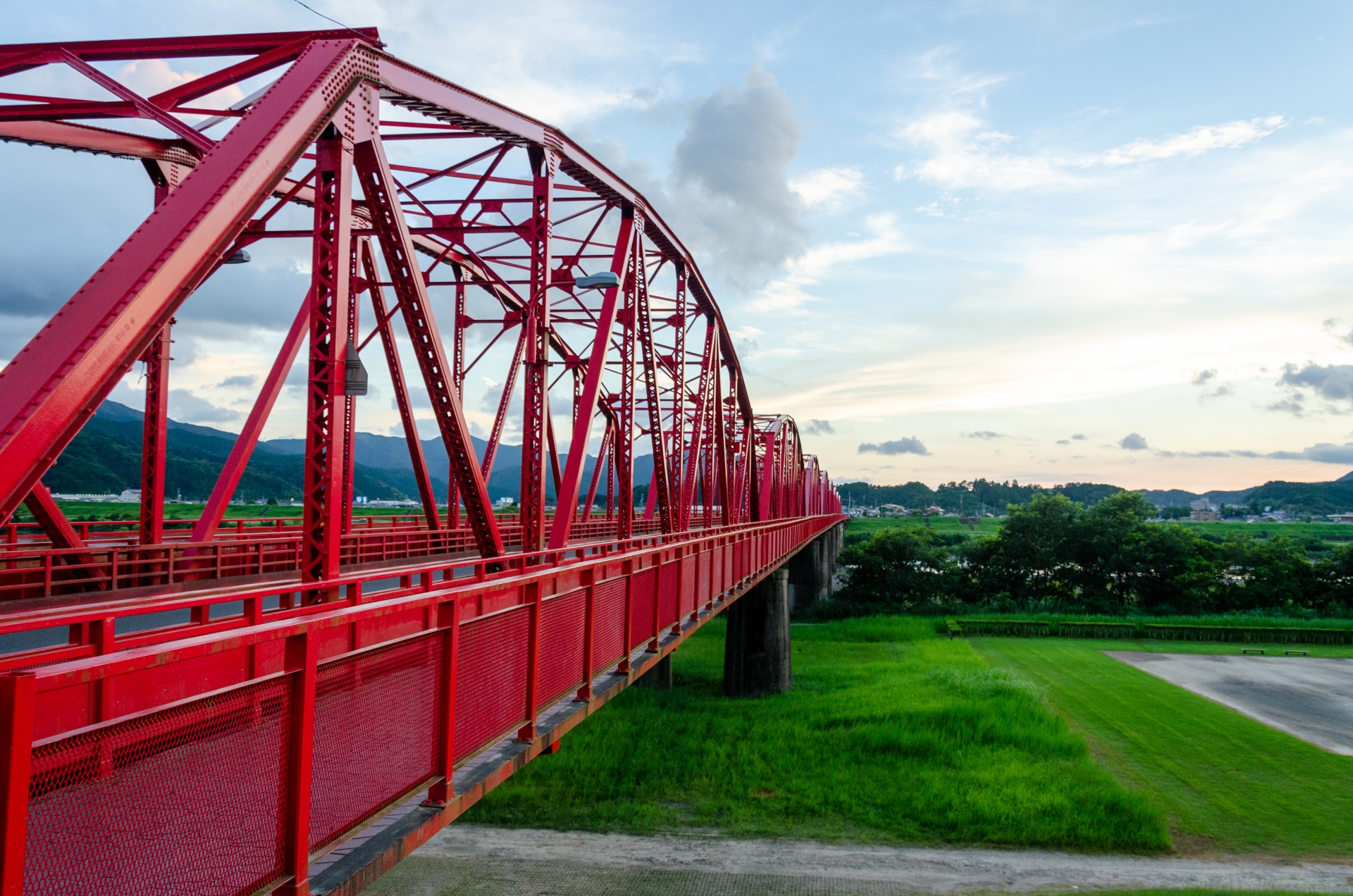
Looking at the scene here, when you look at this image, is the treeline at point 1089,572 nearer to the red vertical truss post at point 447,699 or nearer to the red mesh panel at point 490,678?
the red mesh panel at point 490,678

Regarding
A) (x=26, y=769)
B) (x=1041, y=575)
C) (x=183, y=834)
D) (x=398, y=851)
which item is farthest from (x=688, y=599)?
(x=1041, y=575)

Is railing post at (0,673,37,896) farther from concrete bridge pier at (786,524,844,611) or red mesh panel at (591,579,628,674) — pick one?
concrete bridge pier at (786,524,844,611)

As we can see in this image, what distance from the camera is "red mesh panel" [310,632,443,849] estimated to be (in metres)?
4.70

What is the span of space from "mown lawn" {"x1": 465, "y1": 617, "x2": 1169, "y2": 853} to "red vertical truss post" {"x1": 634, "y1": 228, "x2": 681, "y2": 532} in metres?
6.44

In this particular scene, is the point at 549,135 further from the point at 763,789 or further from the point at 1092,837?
the point at 1092,837

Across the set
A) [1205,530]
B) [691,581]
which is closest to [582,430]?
[691,581]

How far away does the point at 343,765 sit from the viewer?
16.1 feet

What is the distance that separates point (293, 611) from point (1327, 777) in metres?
25.5

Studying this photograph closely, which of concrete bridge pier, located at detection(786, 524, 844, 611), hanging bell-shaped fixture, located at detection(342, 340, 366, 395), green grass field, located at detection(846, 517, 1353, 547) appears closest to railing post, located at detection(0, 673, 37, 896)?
hanging bell-shaped fixture, located at detection(342, 340, 366, 395)

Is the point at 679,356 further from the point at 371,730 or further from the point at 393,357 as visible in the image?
the point at 371,730

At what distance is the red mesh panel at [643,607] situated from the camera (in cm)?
1130

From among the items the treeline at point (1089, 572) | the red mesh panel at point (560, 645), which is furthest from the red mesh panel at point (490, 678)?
the treeline at point (1089, 572)

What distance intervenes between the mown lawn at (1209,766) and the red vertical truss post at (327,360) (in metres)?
17.5

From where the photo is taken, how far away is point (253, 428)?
14.2m
